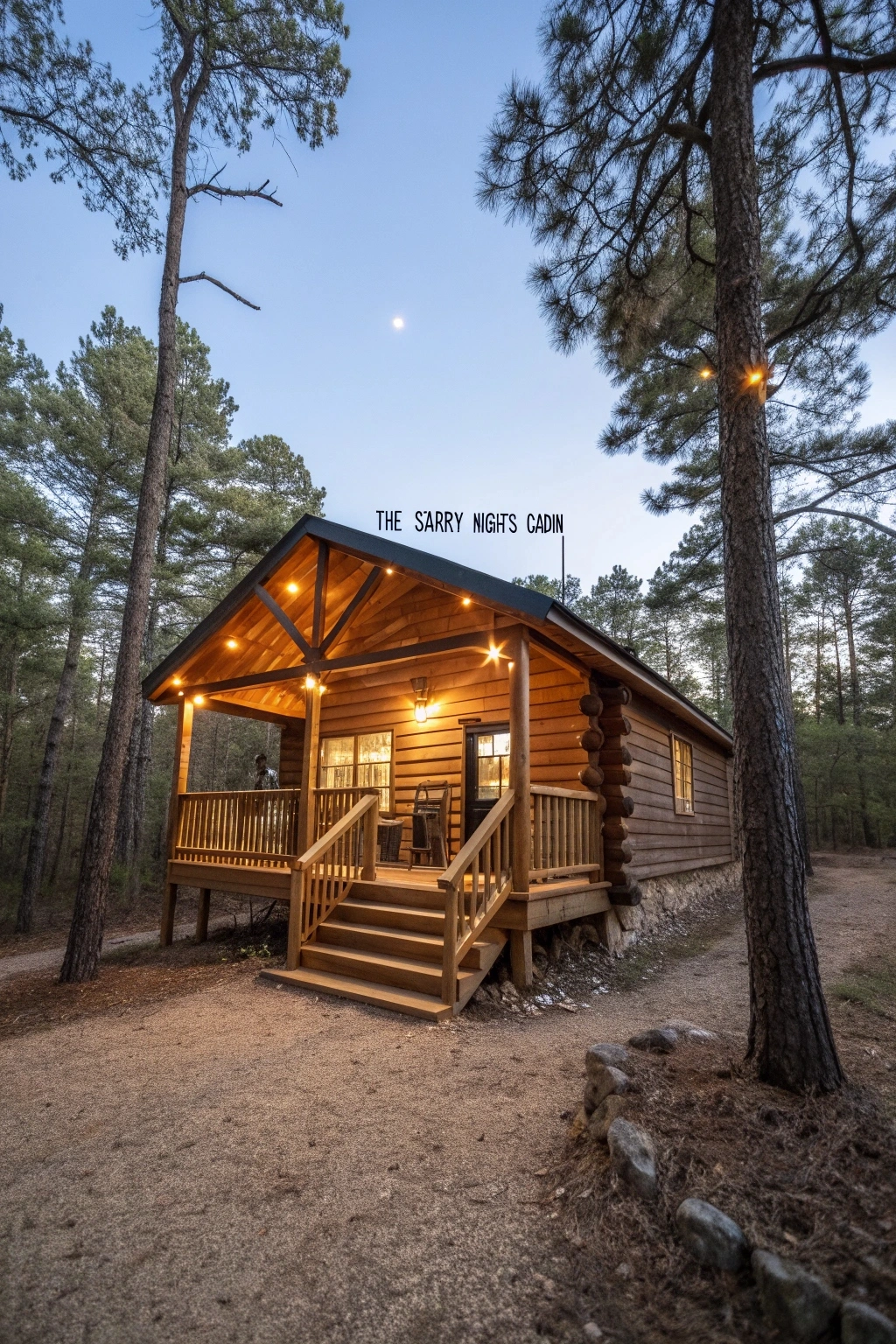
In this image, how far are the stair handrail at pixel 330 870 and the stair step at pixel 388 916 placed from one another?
0.13 metres

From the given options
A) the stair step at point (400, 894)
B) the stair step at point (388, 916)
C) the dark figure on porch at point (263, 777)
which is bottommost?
the stair step at point (388, 916)

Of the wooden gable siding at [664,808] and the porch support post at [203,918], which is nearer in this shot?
the wooden gable siding at [664,808]

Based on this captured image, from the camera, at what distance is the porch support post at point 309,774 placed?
6.88 meters

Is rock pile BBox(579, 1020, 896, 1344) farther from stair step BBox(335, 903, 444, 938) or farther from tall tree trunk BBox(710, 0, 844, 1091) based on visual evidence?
stair step BBox(335, 903, 444, 938)

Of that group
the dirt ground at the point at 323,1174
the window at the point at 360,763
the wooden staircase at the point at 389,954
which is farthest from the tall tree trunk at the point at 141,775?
the dirt ground at the point at 323,1174

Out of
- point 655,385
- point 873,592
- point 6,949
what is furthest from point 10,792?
point 873,592

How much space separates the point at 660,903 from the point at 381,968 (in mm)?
5029

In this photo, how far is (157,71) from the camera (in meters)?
7.92

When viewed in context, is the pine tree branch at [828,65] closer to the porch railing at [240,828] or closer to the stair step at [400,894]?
the stair step at [400,894]

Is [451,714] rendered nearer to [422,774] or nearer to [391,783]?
[422,774]

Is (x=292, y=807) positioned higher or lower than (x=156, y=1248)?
higher

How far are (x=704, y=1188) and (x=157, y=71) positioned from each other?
12.0 metres

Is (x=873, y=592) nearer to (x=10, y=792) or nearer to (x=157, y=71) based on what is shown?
(x=157, y=71)

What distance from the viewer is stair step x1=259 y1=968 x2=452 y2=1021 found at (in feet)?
15.4
